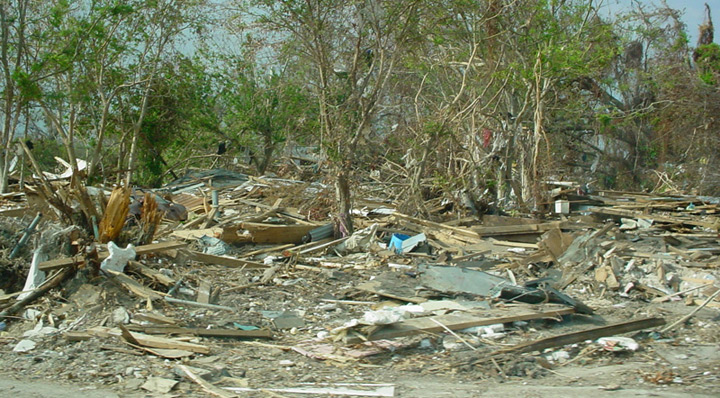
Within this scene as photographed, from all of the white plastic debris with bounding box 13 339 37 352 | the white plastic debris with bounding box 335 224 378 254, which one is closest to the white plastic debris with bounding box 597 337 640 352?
the white plastic debris with bounding box 13 339 37 352

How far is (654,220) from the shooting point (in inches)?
520

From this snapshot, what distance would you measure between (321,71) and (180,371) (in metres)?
7.54

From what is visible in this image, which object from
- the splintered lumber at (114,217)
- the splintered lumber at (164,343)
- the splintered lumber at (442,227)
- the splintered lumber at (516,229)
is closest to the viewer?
the splintered lumber at (164,343)

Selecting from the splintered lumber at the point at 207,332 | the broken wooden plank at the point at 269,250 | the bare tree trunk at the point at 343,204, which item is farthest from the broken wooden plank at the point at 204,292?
the bare tree trunk at the point at 343,204

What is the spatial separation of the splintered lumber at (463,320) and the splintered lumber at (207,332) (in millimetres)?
896

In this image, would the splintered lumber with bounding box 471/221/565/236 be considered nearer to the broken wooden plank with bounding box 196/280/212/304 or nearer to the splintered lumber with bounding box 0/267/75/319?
the broken wooden plank with bounding box 196/280/212/304

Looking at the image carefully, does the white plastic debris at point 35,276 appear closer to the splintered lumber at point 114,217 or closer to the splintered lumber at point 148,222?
the splintered lumber at point 114,217

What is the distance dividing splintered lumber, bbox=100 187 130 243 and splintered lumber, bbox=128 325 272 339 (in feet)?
7.07

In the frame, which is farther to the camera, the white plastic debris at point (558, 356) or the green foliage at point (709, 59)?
the green foliage at point (709, 59)

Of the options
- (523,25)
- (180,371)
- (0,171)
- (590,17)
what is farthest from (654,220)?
(0,171)

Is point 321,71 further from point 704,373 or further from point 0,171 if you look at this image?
point 0,171

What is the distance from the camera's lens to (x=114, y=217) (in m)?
7.69

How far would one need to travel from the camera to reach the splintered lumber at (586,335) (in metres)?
5.66

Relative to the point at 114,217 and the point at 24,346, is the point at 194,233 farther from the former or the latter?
the point at 24,346
